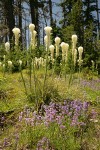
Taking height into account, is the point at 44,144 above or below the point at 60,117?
below

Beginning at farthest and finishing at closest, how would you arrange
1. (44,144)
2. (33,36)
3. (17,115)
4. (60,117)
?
(33,36) → (17,115) → (60,117) → (44,144)

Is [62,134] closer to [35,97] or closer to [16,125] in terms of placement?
[16,125]

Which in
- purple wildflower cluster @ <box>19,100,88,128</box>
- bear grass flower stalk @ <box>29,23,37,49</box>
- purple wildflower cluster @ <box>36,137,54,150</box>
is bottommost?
purple wildflower cluster @ <box>36,137,54,150</box>

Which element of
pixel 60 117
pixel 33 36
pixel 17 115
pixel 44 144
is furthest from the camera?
pixel 33 36

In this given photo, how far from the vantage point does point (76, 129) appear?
5527 millimetres

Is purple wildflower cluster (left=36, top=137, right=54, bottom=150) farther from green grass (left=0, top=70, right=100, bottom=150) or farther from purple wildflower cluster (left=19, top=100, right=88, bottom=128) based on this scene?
purple wildflower cluster (left=19, top=100, right=88, bottom=128)

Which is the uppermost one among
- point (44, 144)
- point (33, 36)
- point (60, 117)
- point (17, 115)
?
point (33, 36)

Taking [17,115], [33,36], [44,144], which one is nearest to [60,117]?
[44,144]

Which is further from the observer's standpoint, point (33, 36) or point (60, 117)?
point (33, 36)

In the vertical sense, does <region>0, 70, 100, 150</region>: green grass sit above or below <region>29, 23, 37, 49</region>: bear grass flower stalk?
below

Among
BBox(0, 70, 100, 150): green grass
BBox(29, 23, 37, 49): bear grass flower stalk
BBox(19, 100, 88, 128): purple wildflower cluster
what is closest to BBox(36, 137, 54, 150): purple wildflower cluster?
BBox(0, 70, 100, 150): green grass

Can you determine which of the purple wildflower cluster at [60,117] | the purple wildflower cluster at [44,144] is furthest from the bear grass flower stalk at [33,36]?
the purple wildflower cluster at [44,144]

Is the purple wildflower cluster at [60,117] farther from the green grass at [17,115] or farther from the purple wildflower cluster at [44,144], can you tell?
the purple wildflower cluster at [44,144]

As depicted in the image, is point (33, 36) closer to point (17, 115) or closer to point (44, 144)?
point (17, 115)
